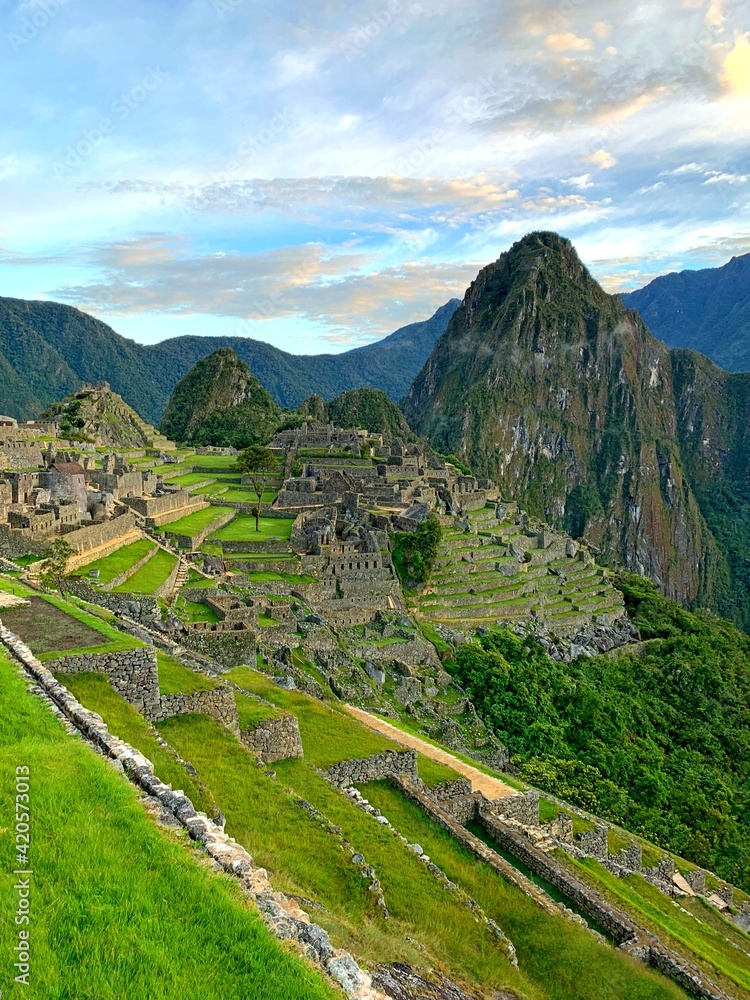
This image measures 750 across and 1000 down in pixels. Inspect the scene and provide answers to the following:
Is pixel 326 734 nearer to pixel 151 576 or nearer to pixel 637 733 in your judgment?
pixel 151 576

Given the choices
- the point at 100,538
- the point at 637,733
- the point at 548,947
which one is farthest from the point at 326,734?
the point at 637,733

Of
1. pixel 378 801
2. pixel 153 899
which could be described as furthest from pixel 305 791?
pixel 153 899

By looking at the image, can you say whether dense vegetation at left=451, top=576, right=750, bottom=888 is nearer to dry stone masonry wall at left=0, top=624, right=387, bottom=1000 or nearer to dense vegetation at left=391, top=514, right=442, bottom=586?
dense vegetation at left=391, top=514, right=442, bottom=586

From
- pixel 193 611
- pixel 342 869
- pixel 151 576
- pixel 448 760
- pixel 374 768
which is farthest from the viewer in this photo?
pixel 151 576

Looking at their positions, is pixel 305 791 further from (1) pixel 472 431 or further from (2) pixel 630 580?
(1) pixel 472 431

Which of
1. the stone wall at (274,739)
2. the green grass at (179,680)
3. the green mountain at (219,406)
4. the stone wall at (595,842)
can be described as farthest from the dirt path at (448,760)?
the green mountain at (219,406)

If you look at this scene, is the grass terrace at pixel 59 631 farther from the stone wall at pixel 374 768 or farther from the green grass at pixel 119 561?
the green grass at pixel 119 561
